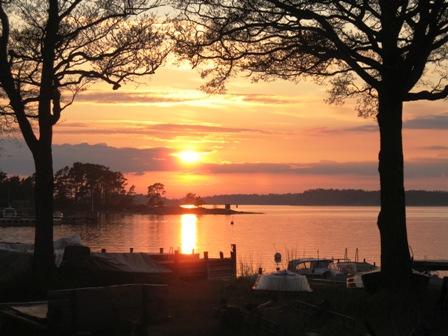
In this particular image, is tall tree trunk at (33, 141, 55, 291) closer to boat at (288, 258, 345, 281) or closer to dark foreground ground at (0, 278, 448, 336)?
dark foreground ground at (0, 278, 448, 336)

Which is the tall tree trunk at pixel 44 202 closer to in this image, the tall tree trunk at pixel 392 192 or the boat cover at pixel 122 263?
the boat cover at pixel 122 263

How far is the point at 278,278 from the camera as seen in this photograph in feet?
52.1

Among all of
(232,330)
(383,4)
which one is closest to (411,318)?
(232,330)

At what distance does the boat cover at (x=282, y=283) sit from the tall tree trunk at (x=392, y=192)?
1.97m

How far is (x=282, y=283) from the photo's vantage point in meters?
15.8

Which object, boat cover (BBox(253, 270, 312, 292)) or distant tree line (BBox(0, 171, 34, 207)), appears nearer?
boat cover (BBox(253, 270, 312, 292))

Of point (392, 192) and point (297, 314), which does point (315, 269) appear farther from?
point (297, 314)

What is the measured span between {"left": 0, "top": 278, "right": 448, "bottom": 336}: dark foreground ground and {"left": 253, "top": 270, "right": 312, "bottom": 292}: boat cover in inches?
8.5

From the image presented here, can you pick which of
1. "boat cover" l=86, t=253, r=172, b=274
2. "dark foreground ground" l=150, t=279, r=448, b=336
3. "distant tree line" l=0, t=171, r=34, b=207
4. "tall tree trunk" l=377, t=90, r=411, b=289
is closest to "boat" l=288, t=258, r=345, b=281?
"boat cover" l=86, t=253, r=172, b=274

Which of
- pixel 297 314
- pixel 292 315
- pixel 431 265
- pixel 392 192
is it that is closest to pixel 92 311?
pixel 292 315

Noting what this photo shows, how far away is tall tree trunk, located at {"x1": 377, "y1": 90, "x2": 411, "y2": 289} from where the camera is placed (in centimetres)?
1595

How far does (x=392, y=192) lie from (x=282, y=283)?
3377mm

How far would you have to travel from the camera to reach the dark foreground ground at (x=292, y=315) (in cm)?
1283

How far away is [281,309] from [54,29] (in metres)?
10.9
